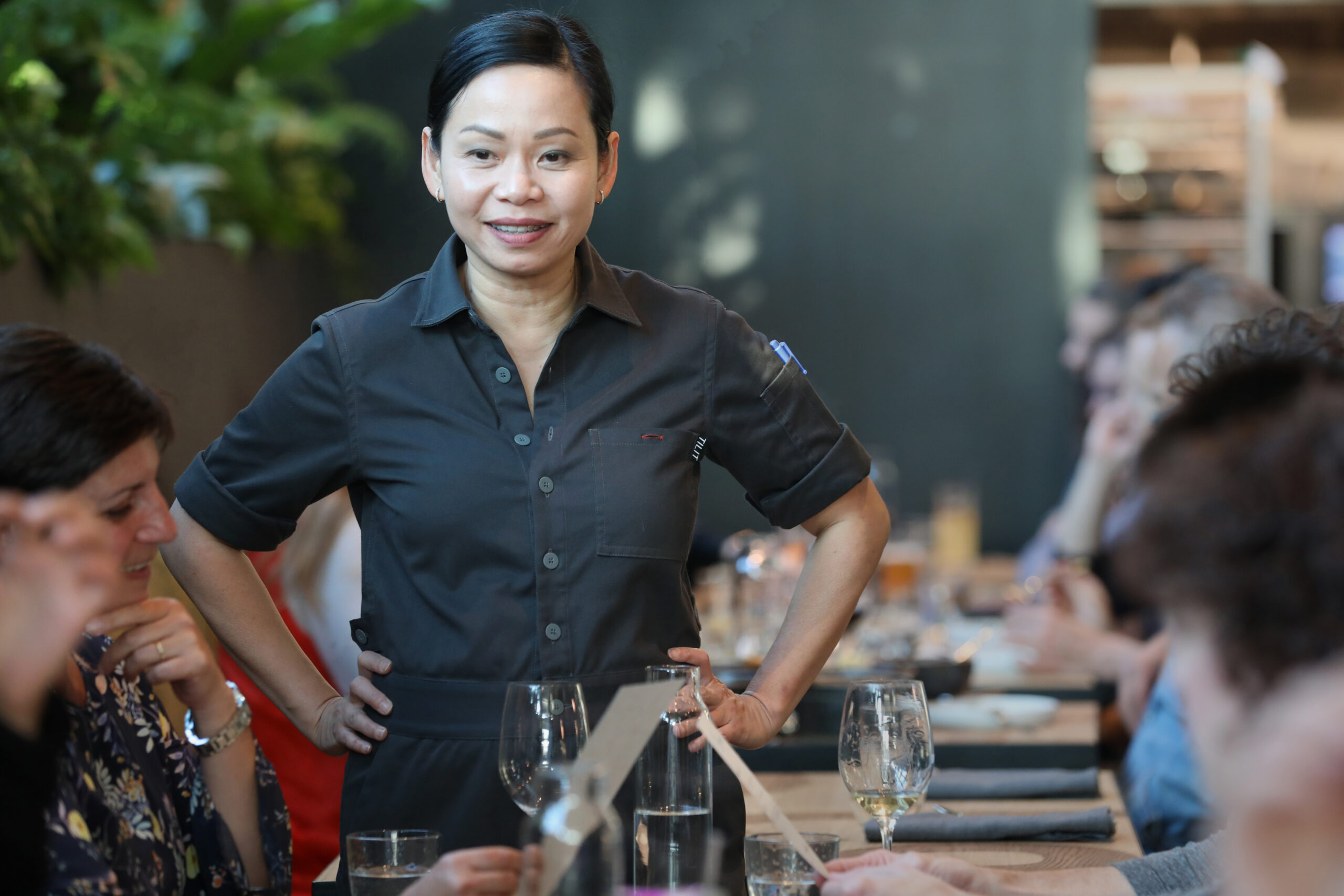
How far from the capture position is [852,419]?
5.23 metres

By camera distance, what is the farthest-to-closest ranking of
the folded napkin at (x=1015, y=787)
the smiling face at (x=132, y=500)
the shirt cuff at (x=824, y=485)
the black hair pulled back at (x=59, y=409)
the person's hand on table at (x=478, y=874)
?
the folded napkin at (x=1015, y=787) < the shirt cuff at (x=824, y=485) < the smiling face at (x=132, y=500) < the black hair pulled back at (x=59, y=409) < the person's hand on table at (x=478, y=874)

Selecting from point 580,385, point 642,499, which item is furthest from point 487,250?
point 642,499

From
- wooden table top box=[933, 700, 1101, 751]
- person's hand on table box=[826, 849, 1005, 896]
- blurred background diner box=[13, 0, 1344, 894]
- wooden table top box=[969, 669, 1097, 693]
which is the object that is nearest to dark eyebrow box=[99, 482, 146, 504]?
blurred background diner box=[13, 0, 1344, 894]

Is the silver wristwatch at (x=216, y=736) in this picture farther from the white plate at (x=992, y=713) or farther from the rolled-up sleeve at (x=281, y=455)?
the white plate at (x=992, y=713)

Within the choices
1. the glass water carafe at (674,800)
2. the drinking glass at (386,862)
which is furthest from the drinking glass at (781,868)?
the drinking glass at (386,862)

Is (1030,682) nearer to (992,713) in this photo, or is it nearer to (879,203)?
(992,713)

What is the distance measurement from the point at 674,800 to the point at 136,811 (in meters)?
0.56

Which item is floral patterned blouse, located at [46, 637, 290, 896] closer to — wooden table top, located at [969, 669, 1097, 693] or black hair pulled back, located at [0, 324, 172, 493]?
black hair pulled back, located at [0, 324, 172, 493]

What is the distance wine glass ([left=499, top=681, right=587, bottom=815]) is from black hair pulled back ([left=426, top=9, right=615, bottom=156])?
635mm

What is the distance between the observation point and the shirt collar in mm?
1487

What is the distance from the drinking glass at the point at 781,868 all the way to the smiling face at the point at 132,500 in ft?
2.05

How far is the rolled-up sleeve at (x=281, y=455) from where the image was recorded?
147 cm

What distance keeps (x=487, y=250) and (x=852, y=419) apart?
12.8 ft

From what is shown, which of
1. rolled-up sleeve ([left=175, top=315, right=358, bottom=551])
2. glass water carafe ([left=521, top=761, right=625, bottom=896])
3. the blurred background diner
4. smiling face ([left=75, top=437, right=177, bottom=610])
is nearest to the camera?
glass water carafe ([left=521, top=761, right=625, bottom=896])
